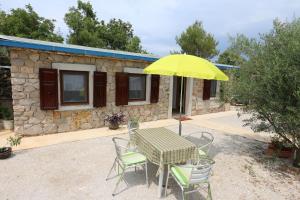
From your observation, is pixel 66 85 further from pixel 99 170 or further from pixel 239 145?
pixel 239 145

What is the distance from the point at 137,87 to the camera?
27.2 feet

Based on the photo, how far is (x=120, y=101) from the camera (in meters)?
7.55

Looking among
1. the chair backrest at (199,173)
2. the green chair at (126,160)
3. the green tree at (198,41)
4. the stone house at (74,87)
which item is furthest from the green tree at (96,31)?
the chair backrest at (199,173)

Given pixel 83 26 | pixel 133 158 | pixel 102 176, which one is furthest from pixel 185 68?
pixel 83 26

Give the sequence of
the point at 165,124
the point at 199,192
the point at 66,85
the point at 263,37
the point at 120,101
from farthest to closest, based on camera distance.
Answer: the point at 165,124 < the point at 120,101 < the point at 66,85 < the point at 263,37 < the point at 199,192

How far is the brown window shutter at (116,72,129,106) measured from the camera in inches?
291

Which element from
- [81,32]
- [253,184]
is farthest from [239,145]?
[81,32]

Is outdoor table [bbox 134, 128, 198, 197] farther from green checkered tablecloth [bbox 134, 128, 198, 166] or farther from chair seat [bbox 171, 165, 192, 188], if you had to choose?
chair seat [bbox 171, 165, 192, 188]

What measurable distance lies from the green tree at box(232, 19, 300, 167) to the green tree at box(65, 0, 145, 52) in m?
16.8

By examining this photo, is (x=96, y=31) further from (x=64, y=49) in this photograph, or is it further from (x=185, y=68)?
(x=185, y=68)

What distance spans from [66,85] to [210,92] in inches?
323

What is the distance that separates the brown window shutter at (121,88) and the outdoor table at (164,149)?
12.3 feet

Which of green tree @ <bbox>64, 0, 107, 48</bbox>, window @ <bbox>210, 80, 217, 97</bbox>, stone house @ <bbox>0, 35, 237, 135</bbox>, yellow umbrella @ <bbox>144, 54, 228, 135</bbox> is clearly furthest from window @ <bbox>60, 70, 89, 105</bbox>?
green tree @ <bbox>64, 0, 107, 48</bbox>

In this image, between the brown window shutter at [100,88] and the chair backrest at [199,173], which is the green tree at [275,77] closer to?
the chair backrest at [199,173]
